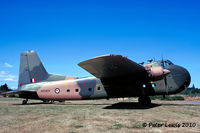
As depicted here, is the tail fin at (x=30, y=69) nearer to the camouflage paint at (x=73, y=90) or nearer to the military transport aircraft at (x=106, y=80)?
the military transport aircraft at (x=106, y=80)

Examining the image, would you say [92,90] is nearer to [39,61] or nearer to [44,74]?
[44,74]

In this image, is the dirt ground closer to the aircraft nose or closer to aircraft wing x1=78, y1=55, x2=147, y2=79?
aircraft wing x1=78, y1=55, x2=147, y2=79

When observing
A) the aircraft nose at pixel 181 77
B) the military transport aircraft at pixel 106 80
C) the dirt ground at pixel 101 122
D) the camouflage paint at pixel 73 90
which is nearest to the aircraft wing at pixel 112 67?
the military transport aircraft at pixel 106 80

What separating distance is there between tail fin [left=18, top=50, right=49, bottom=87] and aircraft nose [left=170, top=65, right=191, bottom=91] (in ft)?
42.9

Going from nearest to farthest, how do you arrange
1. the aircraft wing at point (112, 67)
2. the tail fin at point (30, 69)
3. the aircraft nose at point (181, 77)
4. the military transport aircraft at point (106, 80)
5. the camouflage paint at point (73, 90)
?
the aircraft wing at point (112, 67)
the military transport aircraft at point (106, 80)
the aircraft nose at point (181, 77)
the camouflage paint at point (73, 90)
the tail fin at point (30, 69)

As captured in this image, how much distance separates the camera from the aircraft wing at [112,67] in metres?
9.60

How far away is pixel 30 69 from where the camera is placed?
16812 mm

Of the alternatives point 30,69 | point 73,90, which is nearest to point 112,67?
point 73,90

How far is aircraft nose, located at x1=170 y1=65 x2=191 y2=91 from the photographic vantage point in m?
12.6

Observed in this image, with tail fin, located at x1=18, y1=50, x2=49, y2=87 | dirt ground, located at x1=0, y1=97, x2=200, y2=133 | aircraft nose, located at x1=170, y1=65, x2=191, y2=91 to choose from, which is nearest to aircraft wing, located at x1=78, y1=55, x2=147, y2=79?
aircraft nose, located at x1=170, y1=65, x2=191, y2=91

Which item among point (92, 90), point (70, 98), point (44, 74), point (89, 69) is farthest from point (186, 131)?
point (44, 74)

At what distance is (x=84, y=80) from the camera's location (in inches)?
584

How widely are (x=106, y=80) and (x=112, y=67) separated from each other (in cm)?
290

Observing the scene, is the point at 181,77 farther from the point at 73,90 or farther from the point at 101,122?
the point at 73,90
